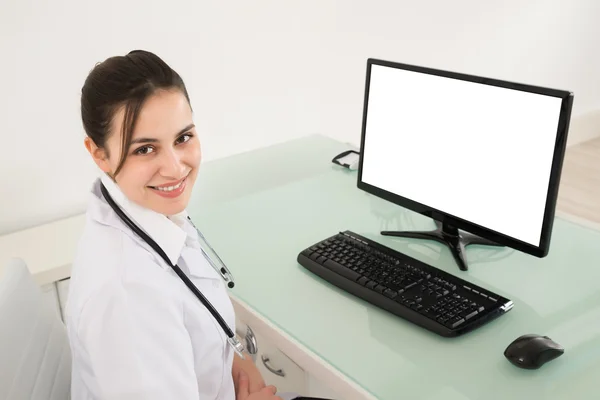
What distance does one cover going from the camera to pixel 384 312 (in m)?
1.22

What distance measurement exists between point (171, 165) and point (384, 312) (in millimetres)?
521

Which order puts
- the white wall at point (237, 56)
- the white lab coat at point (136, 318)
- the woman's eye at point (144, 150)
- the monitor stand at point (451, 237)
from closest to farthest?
the white lab coat at point (136, 318), the woman's eye at point (144, 150), the monitor stand at point (451, 237), the white wall at point (237, 56)

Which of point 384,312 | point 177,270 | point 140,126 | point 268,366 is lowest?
point 268,366

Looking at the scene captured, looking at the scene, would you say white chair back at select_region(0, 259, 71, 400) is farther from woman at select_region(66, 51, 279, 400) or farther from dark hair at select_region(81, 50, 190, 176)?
dark hair at select_region(81, 50, 190, 176)

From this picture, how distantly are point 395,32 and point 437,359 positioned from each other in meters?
2.08

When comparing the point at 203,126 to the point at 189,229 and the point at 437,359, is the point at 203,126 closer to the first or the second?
the point at 189,229

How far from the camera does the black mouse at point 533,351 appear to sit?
1.03 metres

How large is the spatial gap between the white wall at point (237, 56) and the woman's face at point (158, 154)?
1.00 m

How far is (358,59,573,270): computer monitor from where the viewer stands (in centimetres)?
121

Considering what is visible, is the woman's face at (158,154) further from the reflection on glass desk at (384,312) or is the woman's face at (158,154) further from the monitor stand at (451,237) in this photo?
the monitor stand at (451,237)

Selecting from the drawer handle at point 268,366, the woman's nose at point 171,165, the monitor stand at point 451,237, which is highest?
the woman's nose at point 171,165

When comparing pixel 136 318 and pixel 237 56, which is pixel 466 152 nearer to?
pixel 136 318

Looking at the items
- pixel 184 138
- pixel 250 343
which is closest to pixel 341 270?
pixel 250 343

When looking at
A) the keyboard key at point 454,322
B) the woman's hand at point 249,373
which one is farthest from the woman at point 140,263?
the keyboard key at point 454,322
